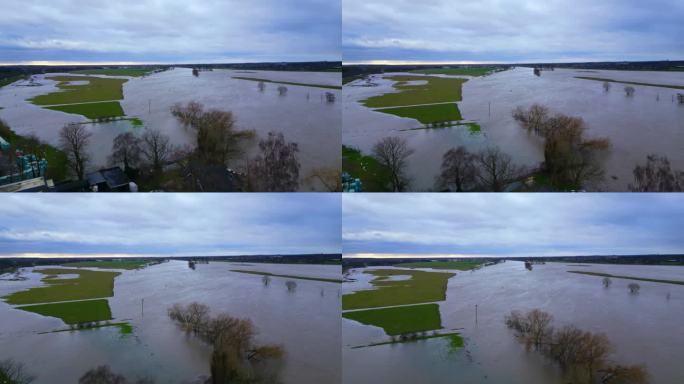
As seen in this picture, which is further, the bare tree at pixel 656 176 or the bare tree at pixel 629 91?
the bare tree at pixel 629 91

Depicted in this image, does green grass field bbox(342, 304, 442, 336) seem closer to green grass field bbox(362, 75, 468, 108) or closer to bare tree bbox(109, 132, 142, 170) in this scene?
green grass field bbox(362, 75, 468, 108)

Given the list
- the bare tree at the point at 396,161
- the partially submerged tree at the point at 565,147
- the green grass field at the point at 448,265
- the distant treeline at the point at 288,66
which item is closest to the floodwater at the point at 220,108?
the distant treeline at the point at 288,66

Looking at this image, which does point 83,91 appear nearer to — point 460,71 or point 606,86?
point 460,71

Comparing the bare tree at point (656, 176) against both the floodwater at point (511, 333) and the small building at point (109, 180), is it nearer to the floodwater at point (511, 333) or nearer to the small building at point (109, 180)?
the floodwater at point (511, 333)

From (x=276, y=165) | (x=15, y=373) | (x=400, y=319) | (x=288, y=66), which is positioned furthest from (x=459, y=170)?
(x=15, y=373)

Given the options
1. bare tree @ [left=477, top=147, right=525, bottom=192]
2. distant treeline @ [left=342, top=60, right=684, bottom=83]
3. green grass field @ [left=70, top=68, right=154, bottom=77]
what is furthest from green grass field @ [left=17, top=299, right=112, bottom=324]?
bare tree @ [left=477, top=147, right=525, bottom=192]

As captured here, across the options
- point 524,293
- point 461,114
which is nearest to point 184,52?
point 461,114
